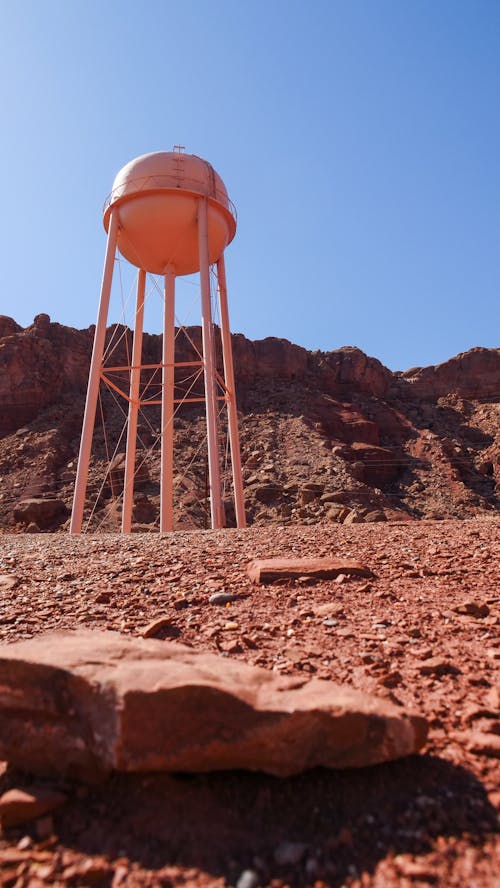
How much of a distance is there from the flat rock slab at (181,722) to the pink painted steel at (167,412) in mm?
10004

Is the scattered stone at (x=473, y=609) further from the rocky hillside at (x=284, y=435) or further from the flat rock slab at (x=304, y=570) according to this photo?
the rocky hillside at (x=284, y=435)

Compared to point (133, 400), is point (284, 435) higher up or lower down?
higher up

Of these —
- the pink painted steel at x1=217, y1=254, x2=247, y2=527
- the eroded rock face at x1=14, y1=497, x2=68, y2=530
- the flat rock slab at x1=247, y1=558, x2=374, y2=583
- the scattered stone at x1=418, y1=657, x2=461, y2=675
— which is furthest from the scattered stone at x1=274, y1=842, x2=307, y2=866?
the eroded rock face at x1=14, y1=497, x2=68, y2=530

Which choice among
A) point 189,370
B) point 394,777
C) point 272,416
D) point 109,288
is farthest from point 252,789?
point 189,370

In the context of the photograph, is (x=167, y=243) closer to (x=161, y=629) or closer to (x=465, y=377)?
(x=161, y=629)

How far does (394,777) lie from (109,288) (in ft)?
41.7

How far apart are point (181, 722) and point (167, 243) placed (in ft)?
43.7

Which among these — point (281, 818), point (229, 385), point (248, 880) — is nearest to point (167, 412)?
point (229, 385)

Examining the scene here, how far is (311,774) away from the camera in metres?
1.82

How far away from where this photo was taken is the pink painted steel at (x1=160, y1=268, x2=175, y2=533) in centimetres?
1222

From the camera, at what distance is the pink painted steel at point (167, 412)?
40.1 feet

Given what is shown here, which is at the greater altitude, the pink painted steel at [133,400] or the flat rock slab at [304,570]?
the pink painted steel at [133,400]

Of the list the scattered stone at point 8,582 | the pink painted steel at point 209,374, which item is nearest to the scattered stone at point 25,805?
the scattered stone at point 8,582

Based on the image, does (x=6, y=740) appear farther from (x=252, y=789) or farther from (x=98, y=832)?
(x=252, y=789)
